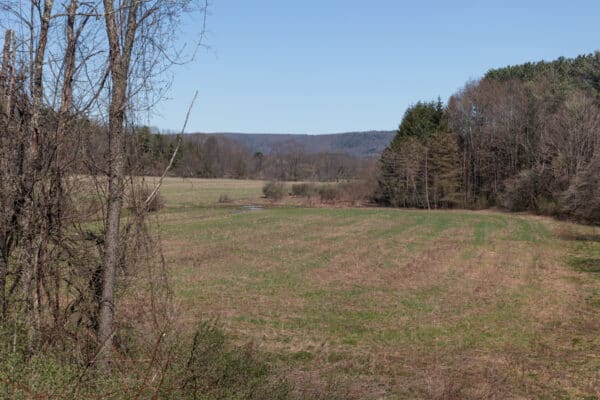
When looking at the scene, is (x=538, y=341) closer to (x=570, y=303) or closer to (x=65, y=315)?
(x=570, y=303)

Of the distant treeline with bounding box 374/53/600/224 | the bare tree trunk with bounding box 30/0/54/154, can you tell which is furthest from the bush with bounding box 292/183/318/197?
the bare tree trunk with bounding box 30/0/54/154

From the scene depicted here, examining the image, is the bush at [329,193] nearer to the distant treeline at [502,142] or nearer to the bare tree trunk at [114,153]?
the distant treeline at [502,142]

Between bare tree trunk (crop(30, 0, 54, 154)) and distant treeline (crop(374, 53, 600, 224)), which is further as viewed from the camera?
distant treeline (crop(374, 53, 600, 224))

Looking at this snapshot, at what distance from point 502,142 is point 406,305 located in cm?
4500

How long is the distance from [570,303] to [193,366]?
44.3ft

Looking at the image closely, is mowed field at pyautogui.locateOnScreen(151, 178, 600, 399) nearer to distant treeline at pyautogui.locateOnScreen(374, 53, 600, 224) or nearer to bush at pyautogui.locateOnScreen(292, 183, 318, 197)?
distant treeline at pyautogui.locateOnScreen(374, 53, 600, 224)

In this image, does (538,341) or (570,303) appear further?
(570,303)

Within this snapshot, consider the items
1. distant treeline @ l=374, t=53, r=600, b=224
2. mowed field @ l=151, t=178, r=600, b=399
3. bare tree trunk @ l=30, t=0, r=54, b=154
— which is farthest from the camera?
distant treeline @ l=374, t=53, r=600, b=224

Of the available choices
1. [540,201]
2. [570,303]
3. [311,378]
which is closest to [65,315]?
[311,378]

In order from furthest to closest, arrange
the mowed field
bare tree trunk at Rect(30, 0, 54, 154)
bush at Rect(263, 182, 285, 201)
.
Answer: bush at Rect(263, 182, 285, 201) → the mowed field → bare tree trunk at Rect(30, 0, 54, 154)

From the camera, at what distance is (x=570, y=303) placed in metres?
15.2

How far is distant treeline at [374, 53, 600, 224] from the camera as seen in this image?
45.5 meters

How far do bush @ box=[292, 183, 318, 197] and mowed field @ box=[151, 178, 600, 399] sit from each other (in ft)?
110

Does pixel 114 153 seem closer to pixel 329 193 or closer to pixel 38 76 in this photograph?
pixel 38 76
